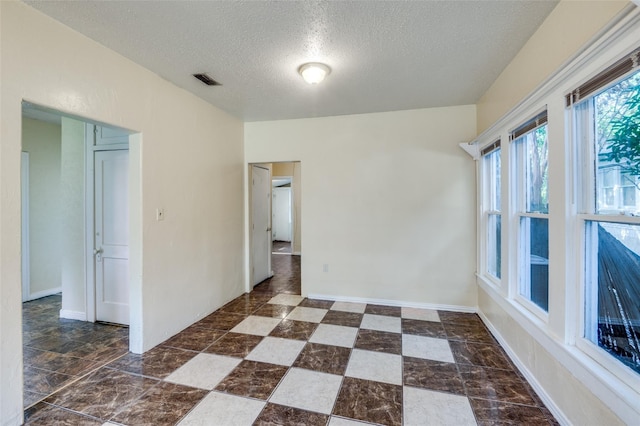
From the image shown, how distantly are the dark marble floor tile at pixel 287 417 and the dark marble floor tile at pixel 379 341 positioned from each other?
0.98 meters

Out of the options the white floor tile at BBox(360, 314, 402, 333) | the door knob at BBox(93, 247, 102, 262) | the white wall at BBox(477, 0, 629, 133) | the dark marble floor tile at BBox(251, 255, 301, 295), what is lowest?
the white floor tile at BBox(360, 314, 402, 333)

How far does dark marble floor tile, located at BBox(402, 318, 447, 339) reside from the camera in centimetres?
298

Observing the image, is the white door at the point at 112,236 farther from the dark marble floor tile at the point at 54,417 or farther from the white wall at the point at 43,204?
the white wall at the point at 43,204

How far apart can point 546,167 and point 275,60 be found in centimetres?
227

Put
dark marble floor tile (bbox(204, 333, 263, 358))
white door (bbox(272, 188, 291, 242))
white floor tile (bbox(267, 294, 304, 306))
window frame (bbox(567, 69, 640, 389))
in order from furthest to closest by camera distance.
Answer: white door (bbox(272, 188, 291, 242))
white floor tile (bbox(267, 294, 304, 306))
dark marble floor tile (bbox(204, 333, 263, 358))
window frame (bbox(567, 69, 640, 389))

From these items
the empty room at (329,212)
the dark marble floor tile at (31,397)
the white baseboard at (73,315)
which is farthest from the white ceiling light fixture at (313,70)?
the white baseboard at (73,315)

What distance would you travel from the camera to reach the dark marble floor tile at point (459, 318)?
328 centimetres

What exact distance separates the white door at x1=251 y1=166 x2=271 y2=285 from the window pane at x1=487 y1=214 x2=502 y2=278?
3.23m

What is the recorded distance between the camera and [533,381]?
206cm

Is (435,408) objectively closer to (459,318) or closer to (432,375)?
(432,375)

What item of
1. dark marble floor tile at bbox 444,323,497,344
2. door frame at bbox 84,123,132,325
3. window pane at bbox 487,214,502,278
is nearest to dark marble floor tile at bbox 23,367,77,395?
door frame at bbox 84,123,132,325

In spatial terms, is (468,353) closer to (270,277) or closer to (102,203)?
(270,277)

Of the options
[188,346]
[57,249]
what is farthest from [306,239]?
[57,249]

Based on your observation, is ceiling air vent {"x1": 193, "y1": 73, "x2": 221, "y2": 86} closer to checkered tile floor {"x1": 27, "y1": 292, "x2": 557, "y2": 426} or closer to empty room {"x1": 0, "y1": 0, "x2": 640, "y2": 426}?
empty room {"x1": 0, "y1": 0, "x2": 640, "y2": 426}
